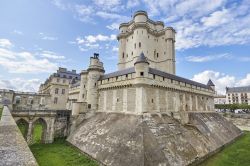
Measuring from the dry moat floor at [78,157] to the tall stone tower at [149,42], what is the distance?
21979 mm

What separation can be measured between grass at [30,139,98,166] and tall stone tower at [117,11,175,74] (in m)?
23.1

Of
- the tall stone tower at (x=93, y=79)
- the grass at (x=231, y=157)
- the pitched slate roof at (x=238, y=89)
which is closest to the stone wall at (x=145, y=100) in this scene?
the tall stone tower at (x=93, y=79)

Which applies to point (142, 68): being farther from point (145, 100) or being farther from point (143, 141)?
point (143, 141)

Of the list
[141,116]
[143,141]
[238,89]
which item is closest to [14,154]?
[143,141]

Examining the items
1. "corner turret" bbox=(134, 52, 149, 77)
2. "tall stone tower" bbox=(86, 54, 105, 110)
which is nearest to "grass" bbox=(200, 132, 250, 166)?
"corner turret" bbox=(134, 52, 149, 77)

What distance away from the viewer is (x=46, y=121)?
91.6 ft

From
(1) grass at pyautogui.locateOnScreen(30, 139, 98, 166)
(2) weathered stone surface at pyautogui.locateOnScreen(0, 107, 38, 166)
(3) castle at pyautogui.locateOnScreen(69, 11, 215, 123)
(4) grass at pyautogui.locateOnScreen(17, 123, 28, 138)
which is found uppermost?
(3) castle at pyautogui.locateOnScreen(69, 11, 215, 123)

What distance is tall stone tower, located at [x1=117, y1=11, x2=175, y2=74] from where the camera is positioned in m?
36.7

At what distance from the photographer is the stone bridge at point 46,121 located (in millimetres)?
25816

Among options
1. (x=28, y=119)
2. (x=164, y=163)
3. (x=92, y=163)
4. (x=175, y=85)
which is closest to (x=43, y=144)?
(x=28, y=119)

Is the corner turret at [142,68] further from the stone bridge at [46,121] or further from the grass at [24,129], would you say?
the grass at [24,129]

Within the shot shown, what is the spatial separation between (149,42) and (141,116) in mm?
23301

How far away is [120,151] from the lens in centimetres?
1606

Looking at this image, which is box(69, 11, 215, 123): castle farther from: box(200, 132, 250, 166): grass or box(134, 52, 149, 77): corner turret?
box(200, 132, 250, 166): grass
